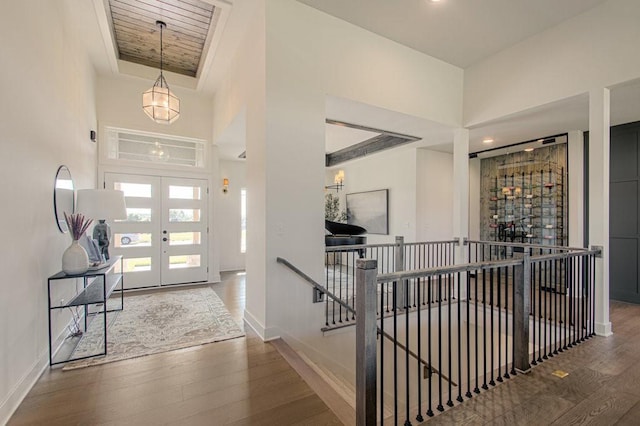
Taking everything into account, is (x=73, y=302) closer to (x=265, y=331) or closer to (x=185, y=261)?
(x=265, y=331)

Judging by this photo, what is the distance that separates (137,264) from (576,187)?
817cm

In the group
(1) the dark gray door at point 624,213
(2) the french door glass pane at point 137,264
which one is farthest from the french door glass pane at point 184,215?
(1) the dark gray door at point 624,213

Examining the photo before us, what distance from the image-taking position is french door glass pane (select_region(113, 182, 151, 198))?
521cm

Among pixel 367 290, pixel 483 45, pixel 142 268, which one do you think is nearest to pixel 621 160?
pixel 483 45

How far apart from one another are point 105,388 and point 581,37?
20.4 feet

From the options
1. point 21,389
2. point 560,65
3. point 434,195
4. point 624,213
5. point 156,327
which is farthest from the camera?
point 434,195

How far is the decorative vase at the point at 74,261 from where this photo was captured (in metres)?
2.79

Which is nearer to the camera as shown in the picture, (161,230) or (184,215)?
(161,230)

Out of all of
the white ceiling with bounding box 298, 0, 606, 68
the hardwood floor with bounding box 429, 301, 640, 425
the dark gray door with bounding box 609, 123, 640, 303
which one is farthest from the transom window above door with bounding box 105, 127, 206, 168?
the dark gray door with bounding box 609, 123, 640, 303

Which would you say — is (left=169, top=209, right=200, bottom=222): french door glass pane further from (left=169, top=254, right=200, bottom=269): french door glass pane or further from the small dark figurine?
the small dark figurine

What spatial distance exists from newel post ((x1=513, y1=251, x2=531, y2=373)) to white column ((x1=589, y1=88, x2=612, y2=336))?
165 centimetres

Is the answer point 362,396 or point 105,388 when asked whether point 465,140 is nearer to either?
point 362,396

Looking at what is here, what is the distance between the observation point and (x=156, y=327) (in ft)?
11.6

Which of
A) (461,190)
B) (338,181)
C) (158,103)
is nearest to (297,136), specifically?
(158,103)
